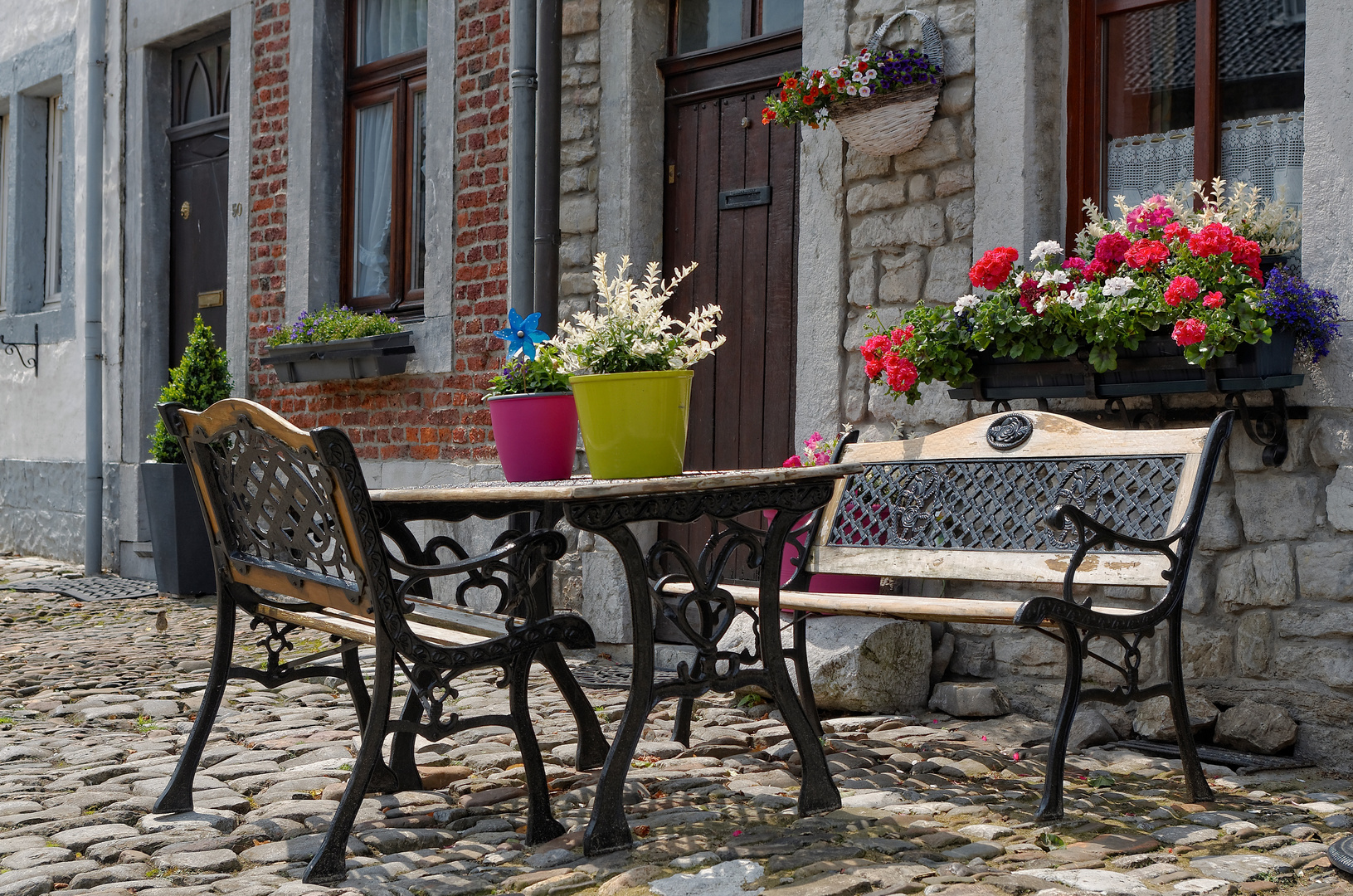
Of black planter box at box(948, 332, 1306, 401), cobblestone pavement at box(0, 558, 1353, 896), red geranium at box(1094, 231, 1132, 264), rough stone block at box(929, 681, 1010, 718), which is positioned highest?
red geranium at box(1094, 231, 1132, 264)

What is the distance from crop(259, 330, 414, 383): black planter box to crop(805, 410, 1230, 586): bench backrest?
316cm

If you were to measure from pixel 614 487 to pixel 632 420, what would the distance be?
1.07 ft

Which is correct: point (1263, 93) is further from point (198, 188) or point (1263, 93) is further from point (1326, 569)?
point (198, 188)

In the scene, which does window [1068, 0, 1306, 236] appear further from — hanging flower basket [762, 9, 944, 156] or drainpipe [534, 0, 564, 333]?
drainpipe [534, 0, 564, 333]

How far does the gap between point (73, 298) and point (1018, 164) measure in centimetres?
733

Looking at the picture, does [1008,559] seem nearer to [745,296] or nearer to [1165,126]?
[1165,126]

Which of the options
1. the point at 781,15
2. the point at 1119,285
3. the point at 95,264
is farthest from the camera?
the point at 95,264

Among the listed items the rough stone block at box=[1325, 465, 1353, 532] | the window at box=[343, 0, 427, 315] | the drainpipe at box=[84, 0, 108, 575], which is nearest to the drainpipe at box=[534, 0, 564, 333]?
the window at box=[343, 0, 427, 315]

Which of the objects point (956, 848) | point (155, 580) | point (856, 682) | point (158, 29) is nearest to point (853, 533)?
point (856, 682)

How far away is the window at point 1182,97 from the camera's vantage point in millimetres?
3945

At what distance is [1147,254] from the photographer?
3.71 m

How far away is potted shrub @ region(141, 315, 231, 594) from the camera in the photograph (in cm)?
736

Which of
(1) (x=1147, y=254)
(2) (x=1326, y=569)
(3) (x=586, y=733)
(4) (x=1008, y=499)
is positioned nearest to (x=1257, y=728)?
(2) (x=1326, y=569)

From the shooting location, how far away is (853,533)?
13.1ft
